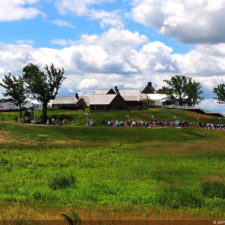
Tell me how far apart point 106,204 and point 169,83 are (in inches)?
4533

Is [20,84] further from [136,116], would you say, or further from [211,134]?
[211,134]

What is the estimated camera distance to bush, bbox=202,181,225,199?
1462 centimetres

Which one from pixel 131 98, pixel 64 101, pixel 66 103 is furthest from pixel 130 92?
pixel 64 101

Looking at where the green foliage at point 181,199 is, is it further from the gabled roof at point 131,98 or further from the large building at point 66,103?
the large building at point 66,103

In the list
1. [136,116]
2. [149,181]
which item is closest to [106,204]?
[149,181]

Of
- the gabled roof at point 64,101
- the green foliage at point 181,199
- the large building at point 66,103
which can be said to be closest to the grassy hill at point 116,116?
the large building at point 66,103

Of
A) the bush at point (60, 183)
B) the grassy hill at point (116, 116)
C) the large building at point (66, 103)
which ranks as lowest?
the bush at point (60, 183)

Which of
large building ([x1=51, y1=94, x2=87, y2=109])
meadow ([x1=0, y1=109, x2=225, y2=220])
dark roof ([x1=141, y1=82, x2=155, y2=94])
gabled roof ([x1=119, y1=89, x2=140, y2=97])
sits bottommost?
meadow ([x1=0, y1=109, x2=225, y2=220])

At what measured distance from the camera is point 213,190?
15.0m

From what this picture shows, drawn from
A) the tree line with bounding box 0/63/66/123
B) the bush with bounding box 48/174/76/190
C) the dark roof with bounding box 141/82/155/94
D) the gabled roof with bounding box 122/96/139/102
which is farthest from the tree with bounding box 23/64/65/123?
the dark roof with bounding box 141/82/155/94

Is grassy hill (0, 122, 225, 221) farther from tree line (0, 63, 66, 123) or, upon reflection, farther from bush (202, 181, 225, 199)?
tree line (0, 63, 66, 123)

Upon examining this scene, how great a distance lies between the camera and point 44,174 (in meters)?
20.6

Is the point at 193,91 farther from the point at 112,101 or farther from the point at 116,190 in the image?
the point at 116,190

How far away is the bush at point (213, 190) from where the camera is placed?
1462cm
